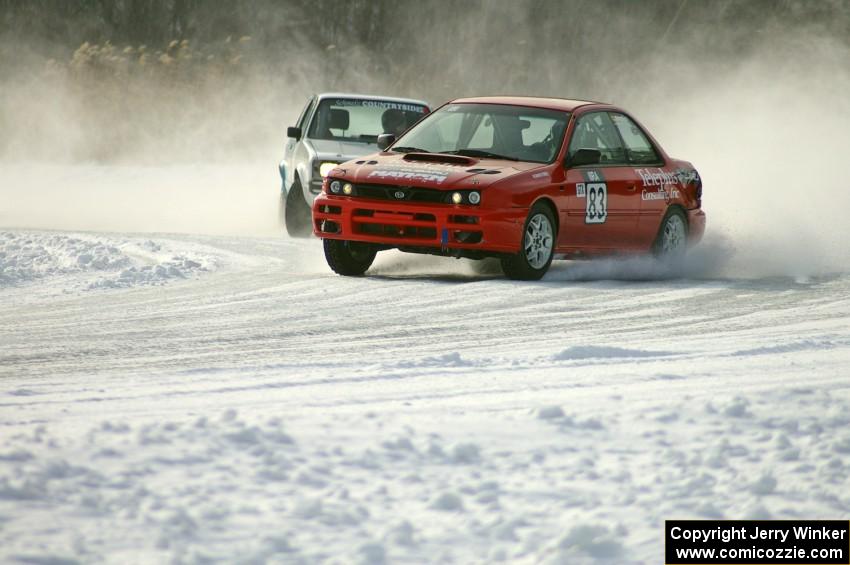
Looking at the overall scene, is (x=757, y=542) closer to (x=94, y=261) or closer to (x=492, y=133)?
(x=492, y=133)

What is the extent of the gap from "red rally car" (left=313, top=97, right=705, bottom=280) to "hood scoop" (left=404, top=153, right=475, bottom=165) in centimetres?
1

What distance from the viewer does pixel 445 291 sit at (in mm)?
9977

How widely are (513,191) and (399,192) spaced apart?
2.67ft

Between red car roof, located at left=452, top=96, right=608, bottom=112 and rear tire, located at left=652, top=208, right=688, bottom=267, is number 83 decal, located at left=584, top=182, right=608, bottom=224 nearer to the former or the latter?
red car roof, located at left=452, top=96, right=608, bottom=112

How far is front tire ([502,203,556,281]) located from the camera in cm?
1055

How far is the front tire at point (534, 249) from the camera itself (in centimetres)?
1055

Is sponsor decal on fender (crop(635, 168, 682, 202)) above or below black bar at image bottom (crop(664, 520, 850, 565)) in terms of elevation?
above

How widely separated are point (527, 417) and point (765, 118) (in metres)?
31.2

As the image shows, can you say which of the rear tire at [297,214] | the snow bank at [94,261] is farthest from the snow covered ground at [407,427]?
the rear tire at [297,214]

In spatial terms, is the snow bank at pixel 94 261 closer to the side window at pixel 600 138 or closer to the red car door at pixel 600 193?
the red car door at pixel 600 193

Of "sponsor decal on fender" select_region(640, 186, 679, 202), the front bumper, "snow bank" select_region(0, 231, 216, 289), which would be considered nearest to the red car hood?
the front bumper

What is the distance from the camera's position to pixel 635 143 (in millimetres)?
12219

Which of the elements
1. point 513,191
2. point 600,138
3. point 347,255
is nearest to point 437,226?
point 513,191

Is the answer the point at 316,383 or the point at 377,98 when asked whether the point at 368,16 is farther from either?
the point at 316,383
